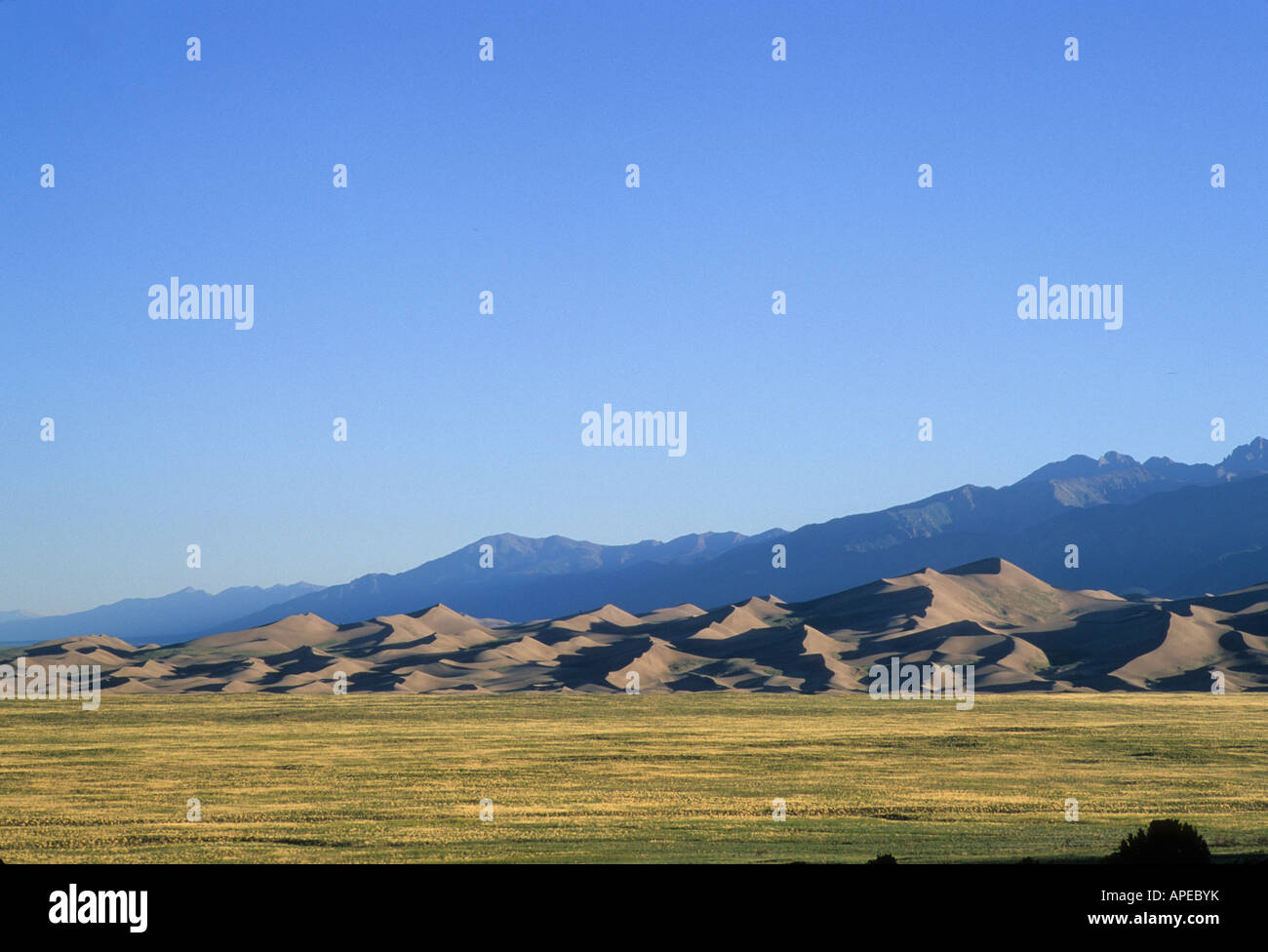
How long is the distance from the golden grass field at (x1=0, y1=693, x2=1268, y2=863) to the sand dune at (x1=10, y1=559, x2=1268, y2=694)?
114 feet

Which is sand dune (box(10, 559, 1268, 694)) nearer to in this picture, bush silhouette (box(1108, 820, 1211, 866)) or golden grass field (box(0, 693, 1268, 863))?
golden grass field (box(0, 693, 1268, 863))

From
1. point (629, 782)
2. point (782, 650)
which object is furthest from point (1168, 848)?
point (782, 650)

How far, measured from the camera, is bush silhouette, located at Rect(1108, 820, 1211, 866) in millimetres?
22625

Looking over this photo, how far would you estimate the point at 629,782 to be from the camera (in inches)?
1992

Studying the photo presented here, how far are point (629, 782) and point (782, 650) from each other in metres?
102

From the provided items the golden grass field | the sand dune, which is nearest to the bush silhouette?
the golden grass field

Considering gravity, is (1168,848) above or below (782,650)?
above

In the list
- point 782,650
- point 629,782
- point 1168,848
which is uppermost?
point 1168,848

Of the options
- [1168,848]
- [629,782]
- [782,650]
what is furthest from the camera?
[782,650]

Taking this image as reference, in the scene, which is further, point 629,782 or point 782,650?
point 782,650

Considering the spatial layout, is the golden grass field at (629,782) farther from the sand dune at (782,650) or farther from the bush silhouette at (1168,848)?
the sand dune at (782,650)

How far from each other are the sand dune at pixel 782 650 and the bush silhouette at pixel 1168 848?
10346cm

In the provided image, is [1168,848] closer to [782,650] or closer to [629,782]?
[629,782]
